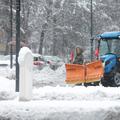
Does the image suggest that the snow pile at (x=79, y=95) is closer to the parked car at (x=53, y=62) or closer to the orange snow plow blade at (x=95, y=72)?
the orange snow plow blade at (x=95, y=72)

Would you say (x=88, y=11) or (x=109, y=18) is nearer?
(x=88, y=11)

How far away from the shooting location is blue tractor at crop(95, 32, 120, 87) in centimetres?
2317

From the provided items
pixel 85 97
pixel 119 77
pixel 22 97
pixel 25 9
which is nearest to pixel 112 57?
pixel 119 77

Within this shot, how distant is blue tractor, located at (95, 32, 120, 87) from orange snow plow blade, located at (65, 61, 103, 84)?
1.20 metres

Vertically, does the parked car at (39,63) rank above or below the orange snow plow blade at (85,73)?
below

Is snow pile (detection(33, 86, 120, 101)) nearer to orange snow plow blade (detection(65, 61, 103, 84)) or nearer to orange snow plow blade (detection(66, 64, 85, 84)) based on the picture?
orange snow plow blade (detection(65, 61, 103, 84))

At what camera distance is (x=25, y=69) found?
34.8 ft

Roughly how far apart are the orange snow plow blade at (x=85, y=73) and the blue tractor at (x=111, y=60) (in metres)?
1.20

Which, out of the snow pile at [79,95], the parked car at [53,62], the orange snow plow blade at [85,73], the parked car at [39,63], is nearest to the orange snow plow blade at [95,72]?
the orange snow plow blade at [85,73]

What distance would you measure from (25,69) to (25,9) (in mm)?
43424

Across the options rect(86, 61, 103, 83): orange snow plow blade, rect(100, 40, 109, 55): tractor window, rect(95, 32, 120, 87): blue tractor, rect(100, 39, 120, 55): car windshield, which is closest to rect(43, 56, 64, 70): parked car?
rect(100, 40, 109, 55): tractor window

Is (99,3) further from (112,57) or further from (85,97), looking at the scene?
(85,97)

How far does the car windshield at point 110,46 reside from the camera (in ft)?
77.6

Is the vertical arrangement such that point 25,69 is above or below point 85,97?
above
